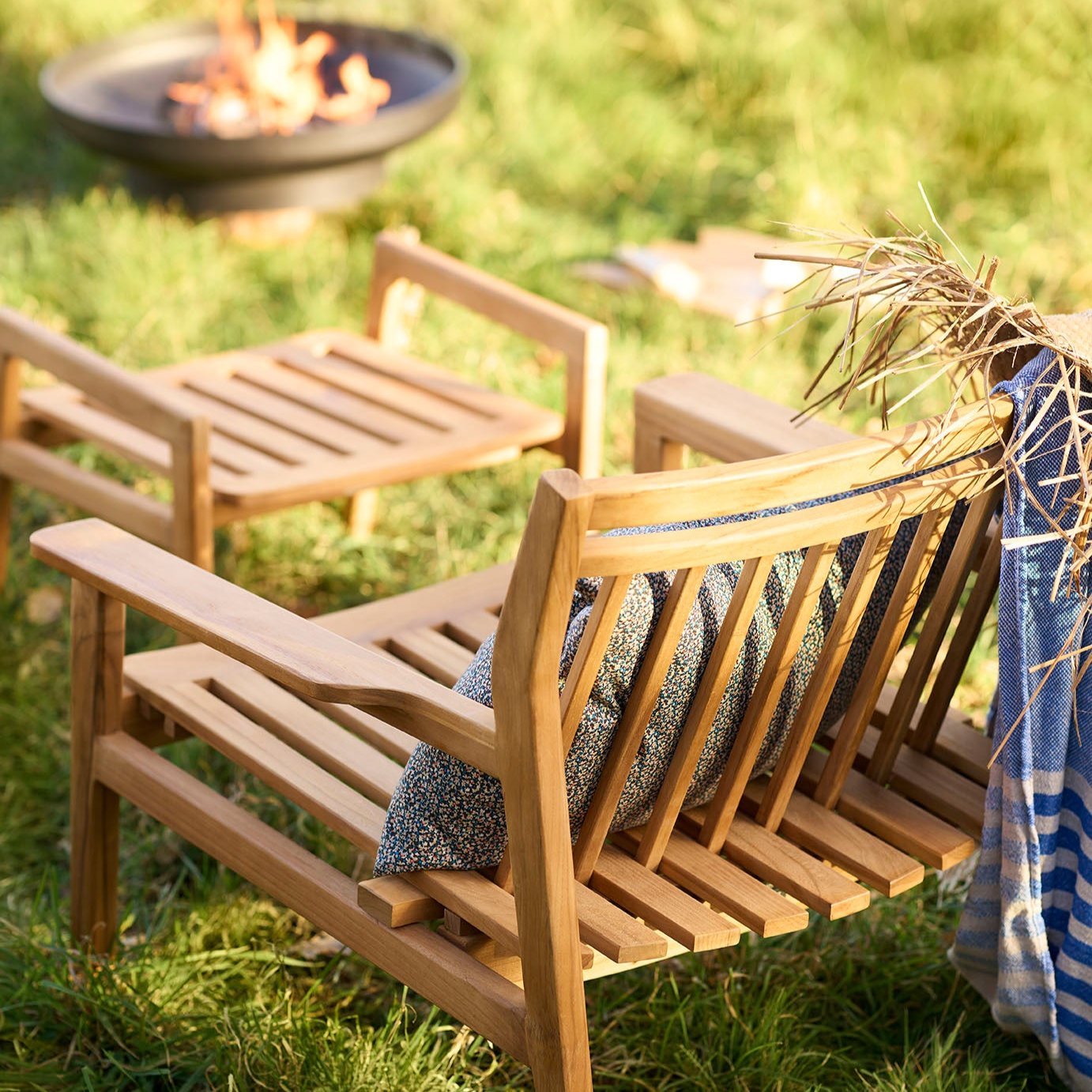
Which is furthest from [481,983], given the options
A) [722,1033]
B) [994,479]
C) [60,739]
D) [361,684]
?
[60,739]

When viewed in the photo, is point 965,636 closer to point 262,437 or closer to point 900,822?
point 900,822

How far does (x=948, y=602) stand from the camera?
164cm

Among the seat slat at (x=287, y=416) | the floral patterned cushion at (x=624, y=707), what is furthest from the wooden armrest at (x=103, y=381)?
the floral patterned cushion at (x=624, y=707)

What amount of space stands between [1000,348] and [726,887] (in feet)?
2.05

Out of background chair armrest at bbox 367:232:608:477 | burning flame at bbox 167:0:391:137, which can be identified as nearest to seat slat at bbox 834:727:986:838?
background chair armrest at bbox 367:232:608:477

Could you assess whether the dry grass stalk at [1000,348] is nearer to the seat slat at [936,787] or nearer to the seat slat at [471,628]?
the seat slat at [936,787]

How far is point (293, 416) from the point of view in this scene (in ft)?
9.50

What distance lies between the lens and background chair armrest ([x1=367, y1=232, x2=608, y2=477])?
277cm

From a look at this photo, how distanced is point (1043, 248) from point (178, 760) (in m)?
2.86

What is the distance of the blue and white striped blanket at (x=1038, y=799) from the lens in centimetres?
153

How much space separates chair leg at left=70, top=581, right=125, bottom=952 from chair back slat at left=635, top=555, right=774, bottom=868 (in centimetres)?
72

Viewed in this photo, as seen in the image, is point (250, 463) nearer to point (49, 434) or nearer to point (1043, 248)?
point (49, 434)

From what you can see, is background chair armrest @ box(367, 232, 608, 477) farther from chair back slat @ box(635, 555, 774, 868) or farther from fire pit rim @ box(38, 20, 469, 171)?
chair back slat @ box(635, 555, 774, 868)

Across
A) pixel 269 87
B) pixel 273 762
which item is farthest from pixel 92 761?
pixel 269 87
